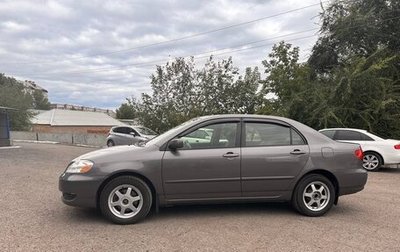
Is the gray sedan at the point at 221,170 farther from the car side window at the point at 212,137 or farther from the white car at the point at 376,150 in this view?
the white car at the point at 376,150

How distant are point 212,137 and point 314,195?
72.4 inches

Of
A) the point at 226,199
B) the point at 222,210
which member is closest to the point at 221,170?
the point at 226,199

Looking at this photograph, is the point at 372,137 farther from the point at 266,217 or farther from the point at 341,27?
the point at 341,27

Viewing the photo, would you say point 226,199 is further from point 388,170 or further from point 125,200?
point 388,170

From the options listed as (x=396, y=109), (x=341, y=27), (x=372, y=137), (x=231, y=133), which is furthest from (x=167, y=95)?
(x=231, y=133)

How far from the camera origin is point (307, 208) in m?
5.89

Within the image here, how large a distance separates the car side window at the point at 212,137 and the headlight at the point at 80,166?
1383 mm

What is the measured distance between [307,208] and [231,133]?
5.42ft

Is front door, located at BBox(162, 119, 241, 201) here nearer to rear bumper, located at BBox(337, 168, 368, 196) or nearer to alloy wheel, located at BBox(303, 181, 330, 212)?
alloy wheel, located at BBox(303, 181, 330, 212)

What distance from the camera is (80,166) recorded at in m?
5.44

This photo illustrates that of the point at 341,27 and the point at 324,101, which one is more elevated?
the point at 341,27

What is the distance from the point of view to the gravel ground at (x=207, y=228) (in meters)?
4.54

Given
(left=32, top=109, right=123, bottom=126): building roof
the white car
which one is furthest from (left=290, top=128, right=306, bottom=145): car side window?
(left=32, top=109, right=123, bottom=126): building roof

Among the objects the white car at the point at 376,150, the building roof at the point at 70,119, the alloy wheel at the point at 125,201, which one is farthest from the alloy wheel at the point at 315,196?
the building roof at the point at 70,119
